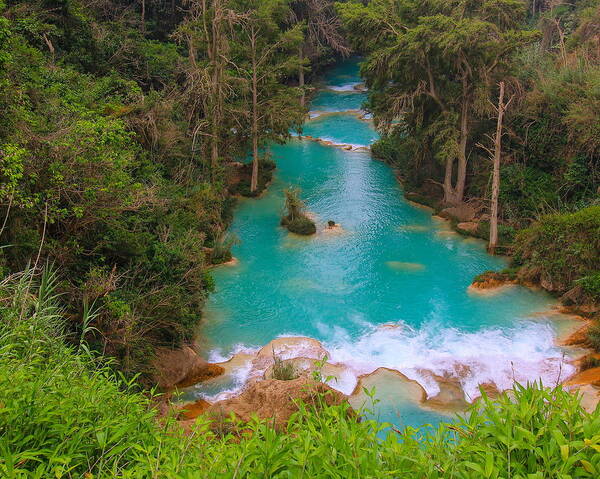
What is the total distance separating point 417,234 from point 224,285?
736 cm

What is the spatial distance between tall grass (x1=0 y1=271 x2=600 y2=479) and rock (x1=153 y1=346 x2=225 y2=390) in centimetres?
664

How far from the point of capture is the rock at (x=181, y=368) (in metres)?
→ 12.0

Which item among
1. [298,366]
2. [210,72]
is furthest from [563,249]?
[210,72]

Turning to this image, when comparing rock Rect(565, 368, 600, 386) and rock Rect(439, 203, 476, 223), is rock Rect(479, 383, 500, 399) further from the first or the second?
rock Rect(439, 203, 476, 223)

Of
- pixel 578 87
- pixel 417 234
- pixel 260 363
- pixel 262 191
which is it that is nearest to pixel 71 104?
pixel 260 363

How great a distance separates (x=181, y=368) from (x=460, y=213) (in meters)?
12.6

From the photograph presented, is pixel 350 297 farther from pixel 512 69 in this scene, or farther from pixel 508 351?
pixel 512 69

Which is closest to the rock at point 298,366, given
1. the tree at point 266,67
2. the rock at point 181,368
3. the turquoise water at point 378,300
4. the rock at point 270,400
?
the turquoise water at point 378,300

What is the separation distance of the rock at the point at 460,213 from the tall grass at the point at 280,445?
16.1 metres

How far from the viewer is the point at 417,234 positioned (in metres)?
20.0

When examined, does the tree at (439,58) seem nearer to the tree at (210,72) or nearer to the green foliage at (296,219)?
the green foliage at (296,219)

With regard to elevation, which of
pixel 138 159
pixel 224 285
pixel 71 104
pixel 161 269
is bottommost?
pixel 224 285

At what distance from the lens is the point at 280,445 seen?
473 centimetres

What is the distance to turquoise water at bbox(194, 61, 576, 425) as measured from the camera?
1323cm
